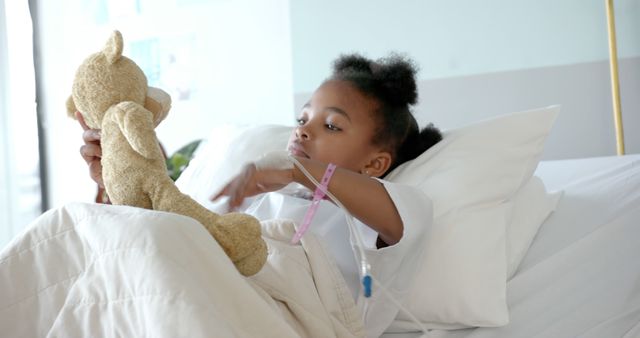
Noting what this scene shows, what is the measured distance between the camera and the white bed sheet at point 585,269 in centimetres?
121

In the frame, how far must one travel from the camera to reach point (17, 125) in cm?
294

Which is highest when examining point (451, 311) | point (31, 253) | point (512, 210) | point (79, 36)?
point (79, 36)

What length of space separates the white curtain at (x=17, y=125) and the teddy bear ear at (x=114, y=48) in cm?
192

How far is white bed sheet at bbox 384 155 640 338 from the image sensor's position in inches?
47.6

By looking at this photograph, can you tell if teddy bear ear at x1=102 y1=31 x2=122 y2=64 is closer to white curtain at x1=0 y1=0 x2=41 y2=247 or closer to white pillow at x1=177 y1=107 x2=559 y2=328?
white pillow at x1=177 y1=107 x2=559 y2=328

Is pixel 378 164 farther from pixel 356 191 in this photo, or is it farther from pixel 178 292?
pixel 178 292

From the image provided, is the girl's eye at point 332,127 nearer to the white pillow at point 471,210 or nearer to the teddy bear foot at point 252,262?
the white pillow at point 471,210

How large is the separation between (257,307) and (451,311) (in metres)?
0.46

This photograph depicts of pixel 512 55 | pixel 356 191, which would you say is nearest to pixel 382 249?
pixel 356 191

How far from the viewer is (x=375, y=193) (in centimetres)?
122

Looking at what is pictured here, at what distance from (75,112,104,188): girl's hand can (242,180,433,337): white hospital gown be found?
0.35 m

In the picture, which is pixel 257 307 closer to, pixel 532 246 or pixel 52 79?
pixel 532 246

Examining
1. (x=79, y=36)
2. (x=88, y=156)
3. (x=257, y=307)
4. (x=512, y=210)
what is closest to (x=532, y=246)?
(x=512, y=210)

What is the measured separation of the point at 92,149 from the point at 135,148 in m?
0.27
